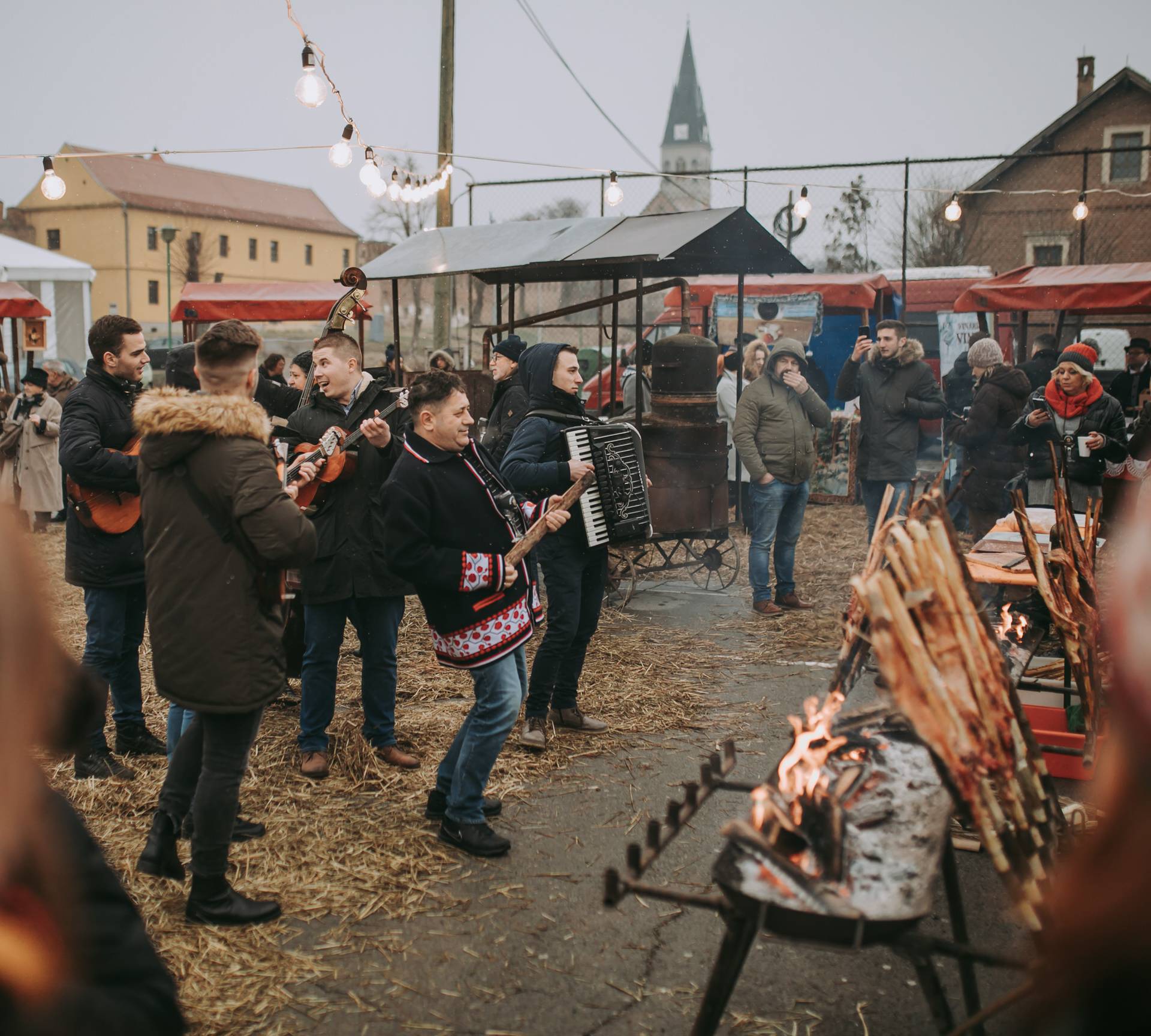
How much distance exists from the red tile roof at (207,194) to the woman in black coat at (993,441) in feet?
169

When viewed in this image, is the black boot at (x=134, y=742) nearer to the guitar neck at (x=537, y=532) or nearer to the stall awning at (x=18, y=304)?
the guitar neck at (x=537, y=532)

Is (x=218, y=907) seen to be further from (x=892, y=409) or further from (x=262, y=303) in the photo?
(x=262, y=303)

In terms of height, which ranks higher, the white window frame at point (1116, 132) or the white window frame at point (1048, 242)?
the white window frame at point (1116, 132)

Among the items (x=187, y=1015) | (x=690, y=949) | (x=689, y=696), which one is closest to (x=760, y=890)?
(x=690, y=949)

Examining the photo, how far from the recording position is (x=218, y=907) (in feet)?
11.2

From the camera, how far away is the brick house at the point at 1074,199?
27594mm

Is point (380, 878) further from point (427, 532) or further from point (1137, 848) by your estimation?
point (1137, 848)

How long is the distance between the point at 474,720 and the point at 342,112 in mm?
7659

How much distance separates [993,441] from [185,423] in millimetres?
7120

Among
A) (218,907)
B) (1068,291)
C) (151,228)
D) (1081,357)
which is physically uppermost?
(151,228)

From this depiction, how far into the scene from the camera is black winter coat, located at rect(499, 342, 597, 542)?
198 inches

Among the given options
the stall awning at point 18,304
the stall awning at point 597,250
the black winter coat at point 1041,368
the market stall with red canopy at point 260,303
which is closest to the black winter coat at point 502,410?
the stall awning at point 597,250

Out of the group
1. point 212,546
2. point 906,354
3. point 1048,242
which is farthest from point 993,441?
point 1048,242

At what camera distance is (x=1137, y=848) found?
3.76 ft
